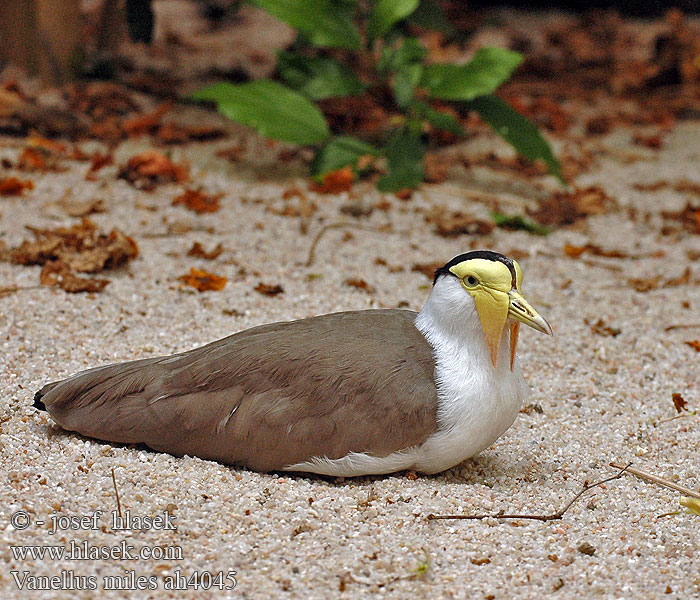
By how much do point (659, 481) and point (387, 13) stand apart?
3.55 m

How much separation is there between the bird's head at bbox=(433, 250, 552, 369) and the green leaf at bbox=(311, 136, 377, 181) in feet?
9.49

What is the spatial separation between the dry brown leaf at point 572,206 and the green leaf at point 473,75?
0.77 m

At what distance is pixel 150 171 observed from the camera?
16.2ft

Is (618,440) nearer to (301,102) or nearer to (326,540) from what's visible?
(326,540)

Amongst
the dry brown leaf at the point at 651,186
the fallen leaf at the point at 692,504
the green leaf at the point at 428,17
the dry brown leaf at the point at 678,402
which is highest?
the green leaf at the point at 428,17

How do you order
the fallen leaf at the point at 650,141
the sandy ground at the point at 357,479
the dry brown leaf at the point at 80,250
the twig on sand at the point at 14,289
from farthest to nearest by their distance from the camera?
1. the fallen leaf at the point at 650,141
2. the dry brown leaf at the point at 80,250
3. the twig on sand at the point at 14,289
4. the sandy ground at the point at 357,479

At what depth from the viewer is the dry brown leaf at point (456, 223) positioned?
4.65 m

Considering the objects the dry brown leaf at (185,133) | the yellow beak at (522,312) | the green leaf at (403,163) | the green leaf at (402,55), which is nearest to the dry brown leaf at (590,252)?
the green leaf at (403,163)

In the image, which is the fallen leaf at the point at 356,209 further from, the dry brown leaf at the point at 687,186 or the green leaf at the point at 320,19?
the dry brown leaf at the point at 687,186

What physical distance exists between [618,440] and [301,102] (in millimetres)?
3165

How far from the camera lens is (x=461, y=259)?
2.40 m

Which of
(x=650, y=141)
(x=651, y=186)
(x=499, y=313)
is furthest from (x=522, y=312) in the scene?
(x=650, y=141)

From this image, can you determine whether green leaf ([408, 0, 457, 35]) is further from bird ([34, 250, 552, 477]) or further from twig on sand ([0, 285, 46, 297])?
bird ([34, 250, 552, 477])

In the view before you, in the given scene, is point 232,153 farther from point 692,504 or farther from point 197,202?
point 692,504
